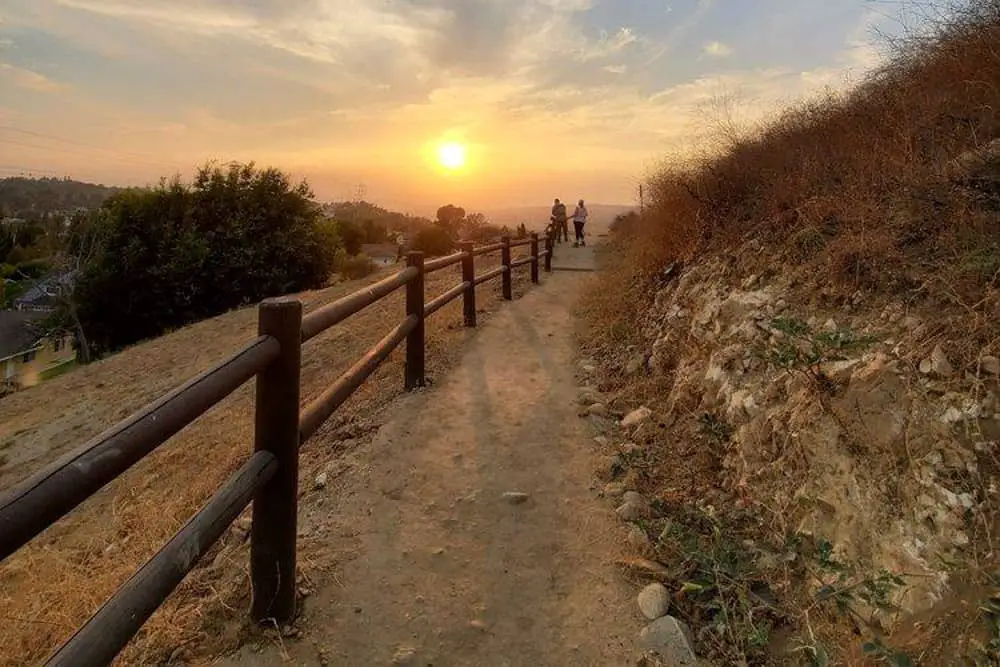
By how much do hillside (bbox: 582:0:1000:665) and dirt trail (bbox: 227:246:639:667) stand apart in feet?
1.39

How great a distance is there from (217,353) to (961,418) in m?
12.2

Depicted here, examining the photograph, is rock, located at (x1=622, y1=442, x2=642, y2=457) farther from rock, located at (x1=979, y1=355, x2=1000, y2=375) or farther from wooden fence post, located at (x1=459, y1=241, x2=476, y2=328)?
wooden fence post, located at (x1=459, y1=241, x2=476, y2=328)

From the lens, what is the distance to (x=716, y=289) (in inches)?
Result: 207

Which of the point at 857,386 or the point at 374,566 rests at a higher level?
the point at 857,386

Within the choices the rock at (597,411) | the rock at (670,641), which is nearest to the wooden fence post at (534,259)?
the rock at (597,411)

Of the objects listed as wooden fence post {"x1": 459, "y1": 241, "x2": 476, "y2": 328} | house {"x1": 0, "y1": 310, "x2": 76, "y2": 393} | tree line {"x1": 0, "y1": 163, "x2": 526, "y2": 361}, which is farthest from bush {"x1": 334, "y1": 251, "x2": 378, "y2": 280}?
wooden fence post {"x1": 459, "y1": 241, "x2": 476, "y2": 328}

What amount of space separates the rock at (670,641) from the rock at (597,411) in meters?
2.42

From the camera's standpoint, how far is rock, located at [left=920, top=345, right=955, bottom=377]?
2.64 meters

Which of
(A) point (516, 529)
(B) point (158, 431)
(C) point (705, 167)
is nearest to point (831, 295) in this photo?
(A) point (516, 529)

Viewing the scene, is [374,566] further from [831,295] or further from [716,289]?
[716,289]

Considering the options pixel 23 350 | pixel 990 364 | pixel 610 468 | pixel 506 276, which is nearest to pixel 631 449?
pixel 610 468

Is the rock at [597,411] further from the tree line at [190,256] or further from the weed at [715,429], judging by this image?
the tree line at [190,256]

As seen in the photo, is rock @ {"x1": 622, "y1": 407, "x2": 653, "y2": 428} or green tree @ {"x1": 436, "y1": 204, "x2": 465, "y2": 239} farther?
green tree @ {"x1": 436, "y1": 204, "x2": 465, "y2": 239}

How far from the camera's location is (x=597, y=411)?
4.98 meters
